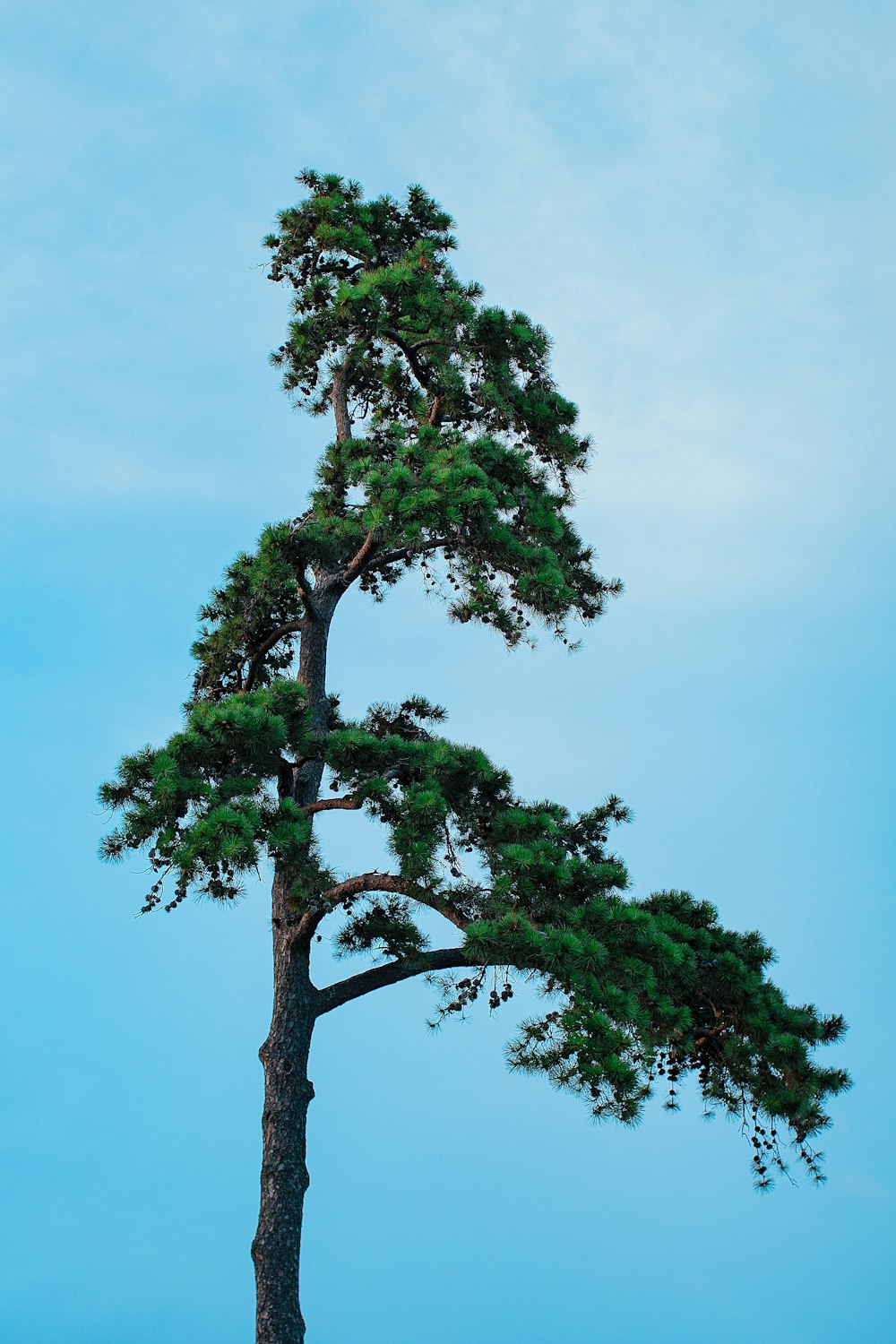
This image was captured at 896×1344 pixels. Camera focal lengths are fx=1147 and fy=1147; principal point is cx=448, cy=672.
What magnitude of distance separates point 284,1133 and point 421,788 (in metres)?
2.39

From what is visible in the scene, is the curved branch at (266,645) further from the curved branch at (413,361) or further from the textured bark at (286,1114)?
the curved branch at (413,361)

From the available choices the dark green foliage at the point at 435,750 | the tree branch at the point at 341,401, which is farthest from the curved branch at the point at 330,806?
the tree branch at the point at 341,401

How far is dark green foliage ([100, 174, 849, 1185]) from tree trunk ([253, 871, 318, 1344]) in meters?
0.43

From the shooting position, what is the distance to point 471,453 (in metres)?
8.23

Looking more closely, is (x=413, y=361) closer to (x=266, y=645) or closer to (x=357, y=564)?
(x=357, y=564)

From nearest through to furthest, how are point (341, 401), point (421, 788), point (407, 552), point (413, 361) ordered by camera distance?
1. point (421, 788)
2. point (407, 552)
3. point (413, 361)
4. point (341, 401)

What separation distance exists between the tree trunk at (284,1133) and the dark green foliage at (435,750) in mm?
426

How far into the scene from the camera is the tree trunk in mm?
6793

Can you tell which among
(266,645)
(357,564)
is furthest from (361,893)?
(357,564)

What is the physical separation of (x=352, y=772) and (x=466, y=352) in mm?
3921

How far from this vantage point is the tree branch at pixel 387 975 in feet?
24.1

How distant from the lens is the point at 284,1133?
716 centimetres

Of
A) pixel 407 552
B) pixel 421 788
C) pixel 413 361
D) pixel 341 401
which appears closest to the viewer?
pixel 421 788

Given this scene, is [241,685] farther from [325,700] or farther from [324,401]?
[324,401]
